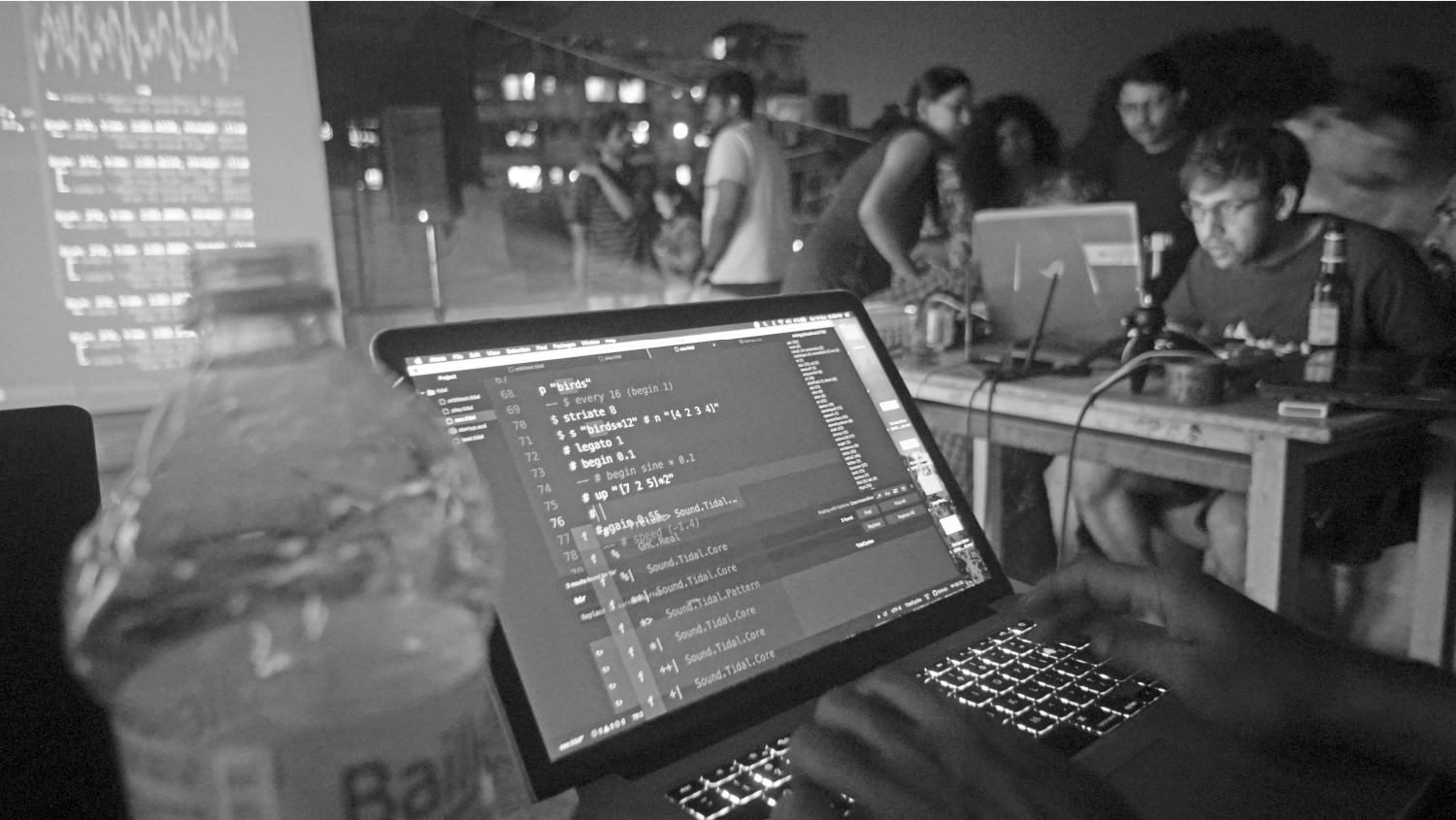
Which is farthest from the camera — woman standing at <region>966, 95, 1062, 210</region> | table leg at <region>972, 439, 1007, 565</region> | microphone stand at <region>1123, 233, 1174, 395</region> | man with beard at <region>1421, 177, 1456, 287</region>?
woman standing at <region>966, 95, 1062, 210</region>

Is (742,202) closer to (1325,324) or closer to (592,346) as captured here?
(1325,324)

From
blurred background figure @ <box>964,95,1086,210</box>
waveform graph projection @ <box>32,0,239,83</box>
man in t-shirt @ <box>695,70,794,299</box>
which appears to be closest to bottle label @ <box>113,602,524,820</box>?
waveform graph projection @ <box>32,0,239,83</box>

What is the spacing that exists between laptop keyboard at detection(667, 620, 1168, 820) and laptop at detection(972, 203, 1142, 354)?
1.33 metres

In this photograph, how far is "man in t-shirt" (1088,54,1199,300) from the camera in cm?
326

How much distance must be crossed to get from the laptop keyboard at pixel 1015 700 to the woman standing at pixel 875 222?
118 inches

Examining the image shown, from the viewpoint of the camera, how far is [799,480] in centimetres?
70

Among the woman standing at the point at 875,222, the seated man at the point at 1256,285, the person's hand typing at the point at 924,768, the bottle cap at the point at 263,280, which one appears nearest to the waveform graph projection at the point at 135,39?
the woman standing at the point at 875,222

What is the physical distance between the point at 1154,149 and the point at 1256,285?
3.84ft

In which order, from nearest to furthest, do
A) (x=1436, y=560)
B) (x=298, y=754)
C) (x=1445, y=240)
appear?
(x=298, y=754)
(x=1436, y=560)
(x=1445, y=240)

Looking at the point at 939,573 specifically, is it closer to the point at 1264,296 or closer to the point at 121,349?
the point at 1264,296

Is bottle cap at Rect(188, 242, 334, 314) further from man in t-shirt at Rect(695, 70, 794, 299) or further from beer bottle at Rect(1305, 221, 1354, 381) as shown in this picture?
man in t-shirt at Rect(695, 70, 794, 299)

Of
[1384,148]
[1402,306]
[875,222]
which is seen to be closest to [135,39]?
[875,222]

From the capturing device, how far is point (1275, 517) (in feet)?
4.80

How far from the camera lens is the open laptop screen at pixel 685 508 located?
559mm
